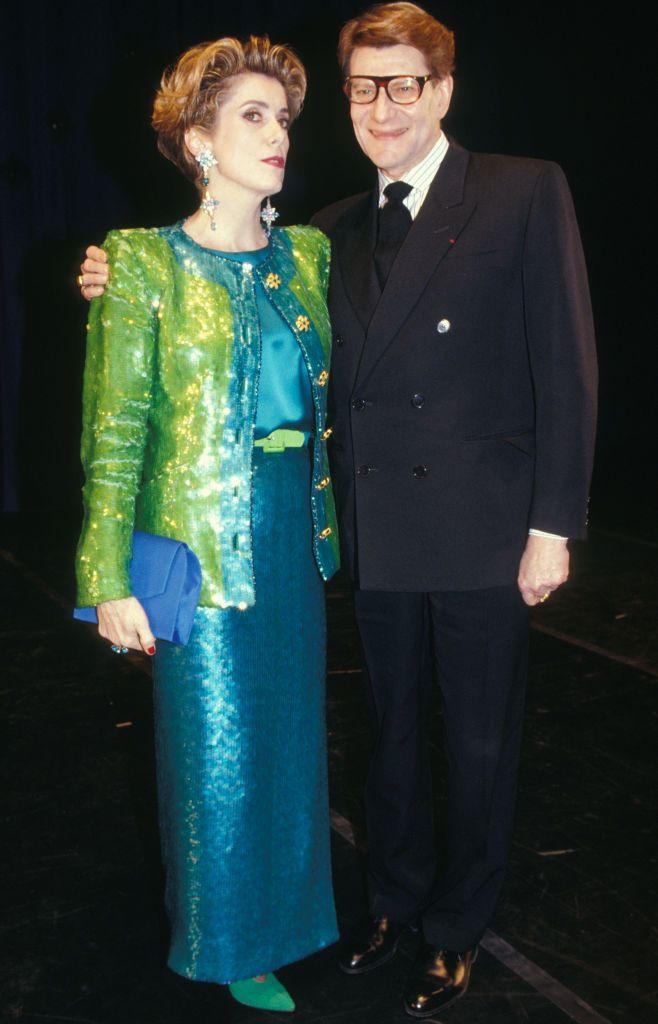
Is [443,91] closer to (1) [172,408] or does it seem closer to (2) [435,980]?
(1) [172,408]

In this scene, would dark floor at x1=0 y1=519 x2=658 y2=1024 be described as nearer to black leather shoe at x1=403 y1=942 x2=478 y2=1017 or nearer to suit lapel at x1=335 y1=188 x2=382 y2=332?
black leather shoe at x1=403 y1=942 x2=478 y2=1017

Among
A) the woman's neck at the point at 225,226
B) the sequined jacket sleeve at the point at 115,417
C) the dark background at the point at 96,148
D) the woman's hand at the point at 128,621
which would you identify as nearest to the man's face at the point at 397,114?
the woman's neck at the point at 225,226

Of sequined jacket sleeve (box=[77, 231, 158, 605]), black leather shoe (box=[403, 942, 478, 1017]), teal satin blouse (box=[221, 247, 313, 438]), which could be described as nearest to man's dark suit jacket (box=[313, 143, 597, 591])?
teal satin blouse (box=[221, 247, 313, 438])

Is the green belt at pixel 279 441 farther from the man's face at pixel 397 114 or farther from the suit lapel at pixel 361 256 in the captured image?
the man's face at pixel 397 114

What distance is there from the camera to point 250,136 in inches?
67.0

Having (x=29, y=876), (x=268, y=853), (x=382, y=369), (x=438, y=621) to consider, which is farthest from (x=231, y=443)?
(x=29, y=876)

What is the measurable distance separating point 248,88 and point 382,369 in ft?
1.60

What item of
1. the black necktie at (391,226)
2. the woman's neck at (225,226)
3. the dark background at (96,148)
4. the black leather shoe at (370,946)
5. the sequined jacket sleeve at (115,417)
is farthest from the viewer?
the dark background at (96,148)

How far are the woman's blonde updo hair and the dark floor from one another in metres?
1.44

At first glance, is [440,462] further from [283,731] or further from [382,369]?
[283,731]

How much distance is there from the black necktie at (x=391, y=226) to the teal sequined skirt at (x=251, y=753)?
35 centimetres

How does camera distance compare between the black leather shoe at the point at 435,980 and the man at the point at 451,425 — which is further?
the black leather shoe at the point at 435,980

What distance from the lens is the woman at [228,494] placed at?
5.50 ft

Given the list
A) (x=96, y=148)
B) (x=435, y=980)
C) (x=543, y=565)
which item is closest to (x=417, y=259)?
(x=543, y=565)
